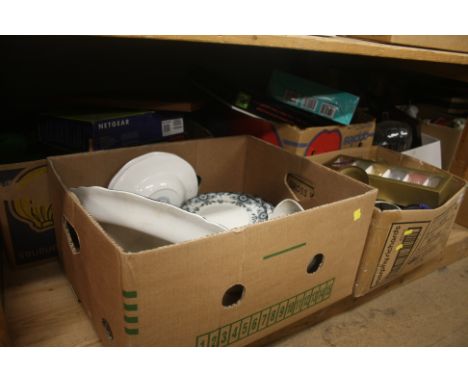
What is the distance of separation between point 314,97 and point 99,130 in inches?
20.2

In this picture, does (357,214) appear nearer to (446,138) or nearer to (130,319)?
(130,319)

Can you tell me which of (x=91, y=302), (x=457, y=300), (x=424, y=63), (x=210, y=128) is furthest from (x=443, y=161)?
(x=91, y=302)

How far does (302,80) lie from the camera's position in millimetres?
952

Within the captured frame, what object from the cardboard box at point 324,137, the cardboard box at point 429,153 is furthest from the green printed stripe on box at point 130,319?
the cardboard box at point 429,153

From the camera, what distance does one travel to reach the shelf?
626 mm

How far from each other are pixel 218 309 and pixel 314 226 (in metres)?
0.19

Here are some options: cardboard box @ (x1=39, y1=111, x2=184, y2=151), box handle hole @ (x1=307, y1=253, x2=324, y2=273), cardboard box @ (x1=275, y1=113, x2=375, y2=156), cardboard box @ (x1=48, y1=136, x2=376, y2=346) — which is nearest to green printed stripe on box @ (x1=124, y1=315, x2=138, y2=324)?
cardboard box @ (x1=48, y1=136, x2=376, y2=346)

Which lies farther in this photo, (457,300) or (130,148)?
(457,300)

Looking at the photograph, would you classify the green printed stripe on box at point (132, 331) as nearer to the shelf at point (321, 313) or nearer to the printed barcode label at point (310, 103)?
the shelf at point (321, 313)

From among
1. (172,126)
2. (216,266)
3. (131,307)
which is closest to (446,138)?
(172,126)

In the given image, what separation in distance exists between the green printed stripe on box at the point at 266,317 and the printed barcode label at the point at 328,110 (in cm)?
43

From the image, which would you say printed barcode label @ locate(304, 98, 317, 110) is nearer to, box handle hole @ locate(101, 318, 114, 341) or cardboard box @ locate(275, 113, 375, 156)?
cardboard box @ locate(275, 113, 375, 156)

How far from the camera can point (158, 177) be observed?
0.79 metres
